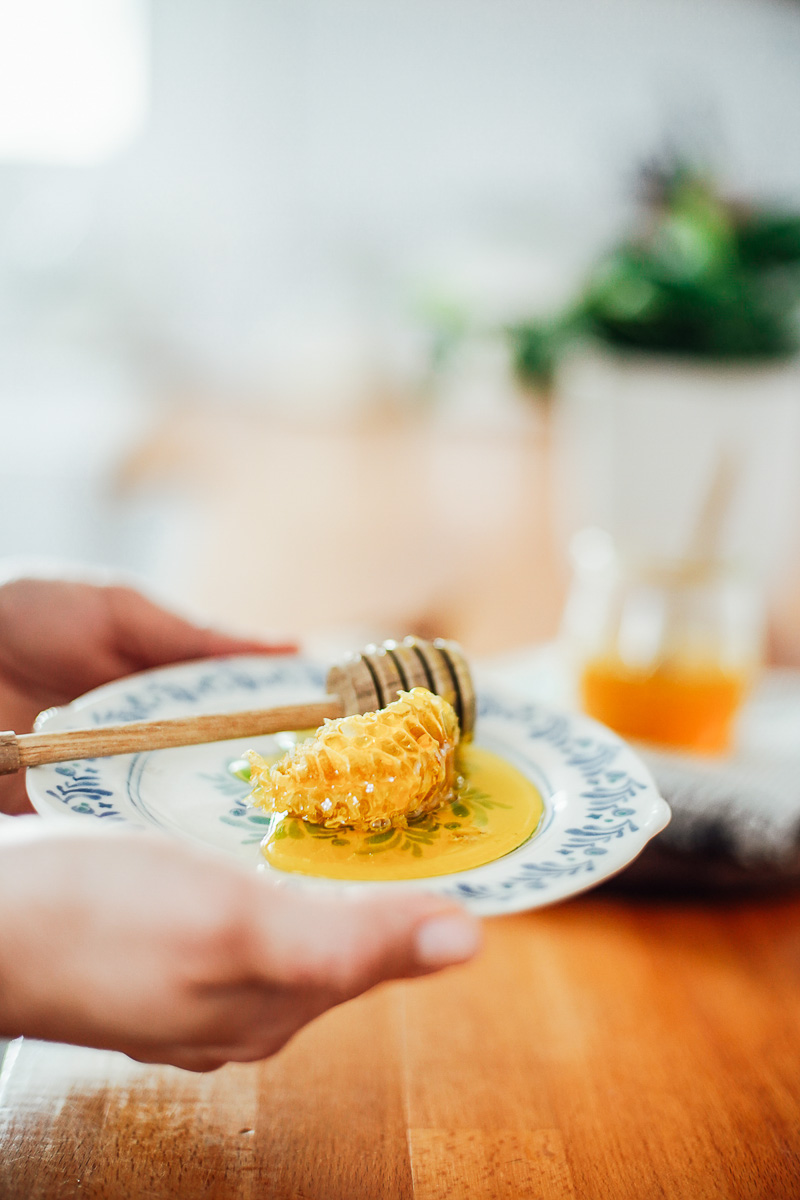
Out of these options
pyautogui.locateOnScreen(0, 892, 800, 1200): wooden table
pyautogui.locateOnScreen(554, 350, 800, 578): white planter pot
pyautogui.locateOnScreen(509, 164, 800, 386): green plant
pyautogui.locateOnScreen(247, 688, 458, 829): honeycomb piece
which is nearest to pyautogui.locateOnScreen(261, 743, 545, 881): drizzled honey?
pyautogui.locateOnScreen(247, 688, 458, 829): honeycomb piece

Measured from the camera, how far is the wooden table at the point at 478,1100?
42 centimetres

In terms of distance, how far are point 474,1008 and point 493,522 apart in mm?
952

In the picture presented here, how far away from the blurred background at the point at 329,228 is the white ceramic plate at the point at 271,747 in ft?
2.65

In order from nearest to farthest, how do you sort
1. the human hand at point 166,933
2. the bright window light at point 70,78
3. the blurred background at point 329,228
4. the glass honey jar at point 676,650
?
the human hand at point 166,933 < the glass honey jar at point 676,650 < the blurred background at point 329,228 < the bright window light at point 70,78

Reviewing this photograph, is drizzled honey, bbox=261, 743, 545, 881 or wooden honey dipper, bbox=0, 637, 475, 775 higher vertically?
wooden honey dipper, bbox=0, 637, 475, 775

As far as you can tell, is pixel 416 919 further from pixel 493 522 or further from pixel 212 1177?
pixel 493 522

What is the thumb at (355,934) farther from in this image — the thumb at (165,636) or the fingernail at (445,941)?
the thumb at (165,636)

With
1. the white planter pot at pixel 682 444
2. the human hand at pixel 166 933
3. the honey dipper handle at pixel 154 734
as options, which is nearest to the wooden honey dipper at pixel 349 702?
the honey dipper handle at pixel 154 734

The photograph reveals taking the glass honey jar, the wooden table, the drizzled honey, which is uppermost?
the drizzled honey

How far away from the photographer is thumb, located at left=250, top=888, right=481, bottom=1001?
0.34 metres

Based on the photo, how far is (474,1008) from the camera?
1.77 ft

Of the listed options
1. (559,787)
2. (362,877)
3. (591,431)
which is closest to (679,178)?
(591,431)

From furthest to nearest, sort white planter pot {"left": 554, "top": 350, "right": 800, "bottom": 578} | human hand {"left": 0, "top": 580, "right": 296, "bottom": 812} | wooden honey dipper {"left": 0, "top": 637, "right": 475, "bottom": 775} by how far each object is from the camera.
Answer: white planter pot {"left": 554, "top": 350, "right": 800, "bottom": 578}, human hand {"left": 0, "top": 580, "right": 296, "bottom": 812}, wooden honey dipper {"left": 0, "top": 637, "right": 475, "bottom": 775}

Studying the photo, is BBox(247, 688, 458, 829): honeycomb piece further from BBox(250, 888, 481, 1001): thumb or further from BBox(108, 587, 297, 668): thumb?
BBox(108, 587, 297, 668): thumb
